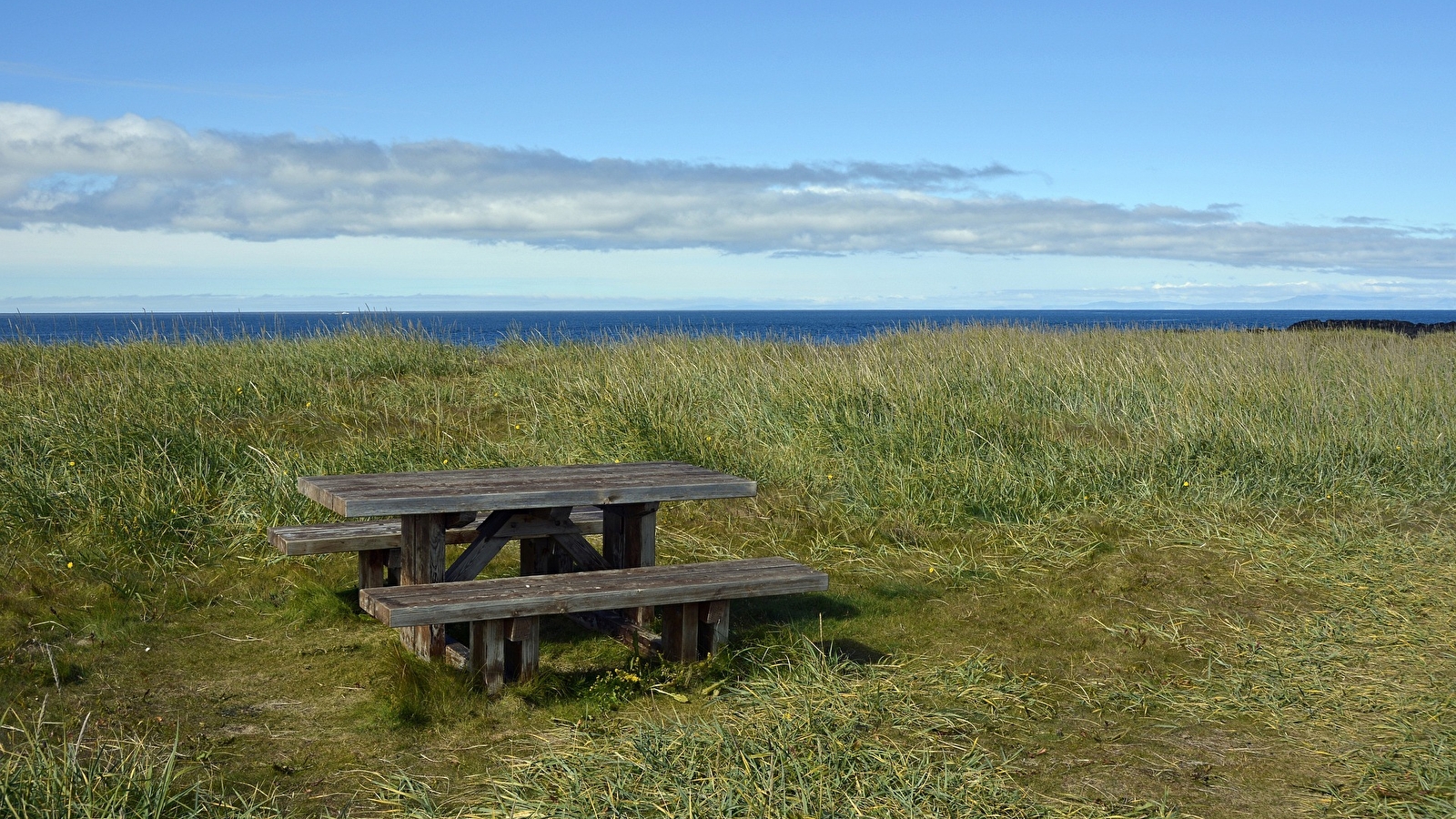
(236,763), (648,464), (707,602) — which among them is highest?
(648,464)

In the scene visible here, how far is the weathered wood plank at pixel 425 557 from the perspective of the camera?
4273 mm

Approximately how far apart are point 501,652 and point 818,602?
1.84 meters

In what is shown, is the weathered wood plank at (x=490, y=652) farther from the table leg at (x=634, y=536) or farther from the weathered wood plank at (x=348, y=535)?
the table leg at (x=634, y=536)

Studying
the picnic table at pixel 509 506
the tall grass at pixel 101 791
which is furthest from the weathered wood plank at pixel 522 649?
the tall grass at pixel 101 791

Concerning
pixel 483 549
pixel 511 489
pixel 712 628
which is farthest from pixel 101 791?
pixel 712 628

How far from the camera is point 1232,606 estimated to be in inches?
207

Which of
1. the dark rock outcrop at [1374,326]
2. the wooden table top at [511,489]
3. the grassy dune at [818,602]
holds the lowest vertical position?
the grassy dune at [818,602]

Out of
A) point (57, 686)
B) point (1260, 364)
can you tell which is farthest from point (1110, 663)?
point (1260, 364)

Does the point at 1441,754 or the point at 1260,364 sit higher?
the point at 1260,364

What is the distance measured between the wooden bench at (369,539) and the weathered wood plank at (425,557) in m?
0.28

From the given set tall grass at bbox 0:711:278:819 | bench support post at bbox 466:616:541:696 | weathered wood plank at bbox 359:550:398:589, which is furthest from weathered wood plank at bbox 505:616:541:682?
weathered wood plank at bbox 359:550:398:589

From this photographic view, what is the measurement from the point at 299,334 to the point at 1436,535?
11313mm

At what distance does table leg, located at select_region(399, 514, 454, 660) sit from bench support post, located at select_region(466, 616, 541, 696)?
0.24 meters

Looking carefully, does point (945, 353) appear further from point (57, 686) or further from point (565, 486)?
point (57, 686)
